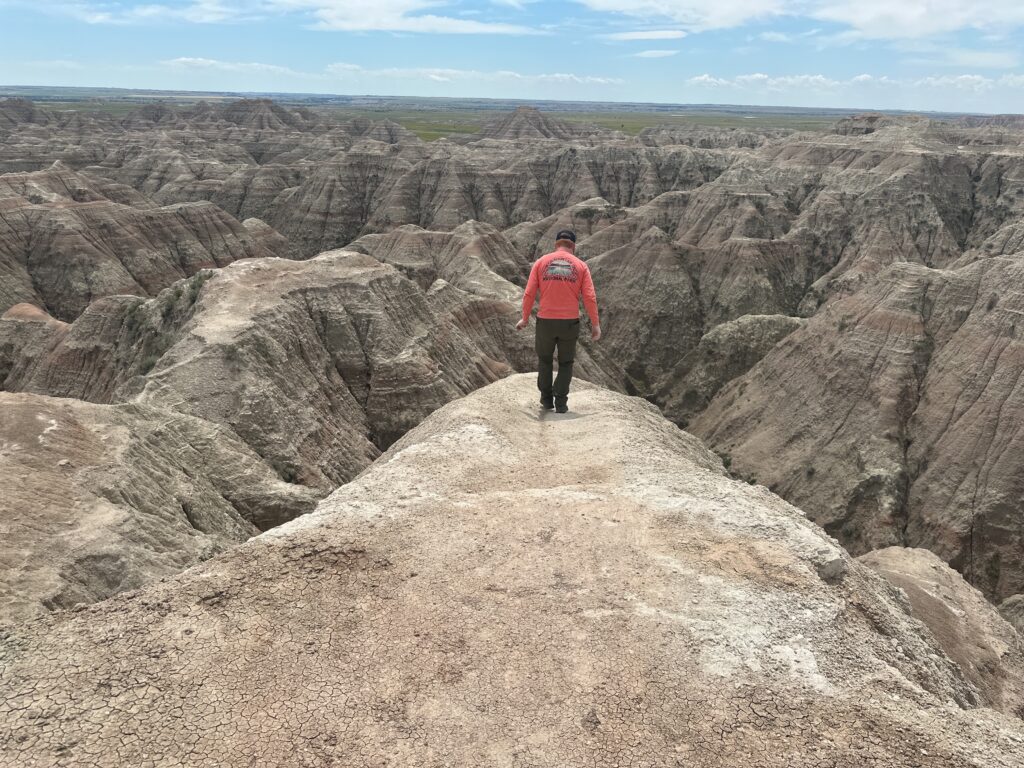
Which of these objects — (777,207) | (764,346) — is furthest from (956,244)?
(764,346)

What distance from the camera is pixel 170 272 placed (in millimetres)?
59375

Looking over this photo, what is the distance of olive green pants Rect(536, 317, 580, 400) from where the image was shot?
10945mm

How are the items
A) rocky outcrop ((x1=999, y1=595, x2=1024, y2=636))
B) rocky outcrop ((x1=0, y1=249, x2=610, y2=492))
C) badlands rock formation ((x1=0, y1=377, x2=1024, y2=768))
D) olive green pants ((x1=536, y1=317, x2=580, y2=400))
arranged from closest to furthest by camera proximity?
badlands rock formation ((x1=0, y1=377, x2=1024, y2=768)) < olive green pants ((x1=536, y1=317, x2=580, y2=400)) < rocky outcrop ((x1=999, y1=595, x2=1024, y2=636)) < rocky outcrop ((x1=0, y1=249, x2=610, y2=492))

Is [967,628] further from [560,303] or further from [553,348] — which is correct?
[560,303]

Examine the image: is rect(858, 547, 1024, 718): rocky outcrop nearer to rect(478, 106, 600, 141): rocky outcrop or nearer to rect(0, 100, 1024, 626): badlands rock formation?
rect(0, 100, 1024, 626): badlands rock formation

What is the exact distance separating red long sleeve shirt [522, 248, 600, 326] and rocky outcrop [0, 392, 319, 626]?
24.0 feet

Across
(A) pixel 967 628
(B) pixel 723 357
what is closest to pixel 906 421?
(B) pixel 723 357

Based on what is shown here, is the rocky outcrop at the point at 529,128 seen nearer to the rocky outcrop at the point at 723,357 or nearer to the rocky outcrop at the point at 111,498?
the rocky outcrop at the point at 723,357

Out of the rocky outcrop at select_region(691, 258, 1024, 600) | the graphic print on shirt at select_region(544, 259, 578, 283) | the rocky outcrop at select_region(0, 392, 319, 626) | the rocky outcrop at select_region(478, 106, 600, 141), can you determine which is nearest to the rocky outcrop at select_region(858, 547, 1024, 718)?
the graphic print on shirt at select_region(544, 259, 578, 283)

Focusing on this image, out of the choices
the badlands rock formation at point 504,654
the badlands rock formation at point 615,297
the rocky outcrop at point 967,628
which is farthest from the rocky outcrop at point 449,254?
the badlands rock formation at point 504,654

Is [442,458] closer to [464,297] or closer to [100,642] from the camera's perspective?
[100,642]

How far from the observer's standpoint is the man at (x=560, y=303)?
10477 mm

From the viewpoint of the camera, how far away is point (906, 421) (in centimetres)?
3328

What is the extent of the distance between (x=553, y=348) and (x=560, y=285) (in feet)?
3.84
